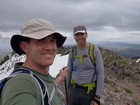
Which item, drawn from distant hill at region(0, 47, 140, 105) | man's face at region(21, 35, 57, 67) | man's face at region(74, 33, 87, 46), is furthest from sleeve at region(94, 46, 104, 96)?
distant hill at region(0, 47, 140, 105)

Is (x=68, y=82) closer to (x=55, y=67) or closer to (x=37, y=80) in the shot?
(x=37, y=80)

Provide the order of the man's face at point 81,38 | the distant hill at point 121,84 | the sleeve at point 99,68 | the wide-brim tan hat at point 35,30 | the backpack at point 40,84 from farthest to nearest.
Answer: the distant hill at point 121,84
the man's face at point 81,38
the sleeve at point 99,68
the wide-brim tan hat at point 35,30
the backpack at point 40,84

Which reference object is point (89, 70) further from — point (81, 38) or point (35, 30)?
point (35, 30)

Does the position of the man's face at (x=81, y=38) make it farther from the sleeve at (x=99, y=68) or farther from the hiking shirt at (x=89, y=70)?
the sleeve at (x=99, y=68)

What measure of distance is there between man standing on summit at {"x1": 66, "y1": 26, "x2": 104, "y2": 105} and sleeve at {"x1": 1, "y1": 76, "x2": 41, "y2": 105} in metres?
3.96

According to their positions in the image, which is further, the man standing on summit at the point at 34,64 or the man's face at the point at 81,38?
the man's face at the point at 81,38

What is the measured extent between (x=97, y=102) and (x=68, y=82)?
101 centimetres

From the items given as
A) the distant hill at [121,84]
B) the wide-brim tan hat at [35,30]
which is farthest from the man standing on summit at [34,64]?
the distant hill at [121,84]

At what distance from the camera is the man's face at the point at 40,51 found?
2.72 metres

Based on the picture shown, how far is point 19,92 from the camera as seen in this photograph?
7.09ft

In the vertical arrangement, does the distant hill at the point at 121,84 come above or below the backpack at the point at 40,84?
below

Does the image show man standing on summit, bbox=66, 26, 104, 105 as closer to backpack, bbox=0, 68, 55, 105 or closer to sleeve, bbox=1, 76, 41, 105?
backpack, bbox=0, 68, 55, 105

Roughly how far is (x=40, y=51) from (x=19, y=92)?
680 millimetres

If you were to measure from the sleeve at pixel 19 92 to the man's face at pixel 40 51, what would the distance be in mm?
418
